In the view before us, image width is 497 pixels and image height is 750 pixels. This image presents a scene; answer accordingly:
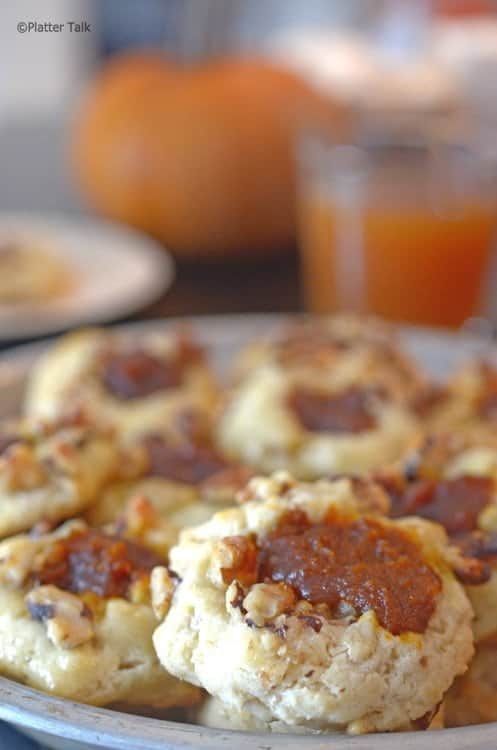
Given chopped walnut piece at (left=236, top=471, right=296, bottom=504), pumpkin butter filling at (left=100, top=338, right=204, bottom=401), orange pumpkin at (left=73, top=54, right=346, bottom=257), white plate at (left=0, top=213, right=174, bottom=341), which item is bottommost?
white plate at (left=0, top=213, right=174, bottom=341)

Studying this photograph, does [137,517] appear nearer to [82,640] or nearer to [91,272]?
[82,640]

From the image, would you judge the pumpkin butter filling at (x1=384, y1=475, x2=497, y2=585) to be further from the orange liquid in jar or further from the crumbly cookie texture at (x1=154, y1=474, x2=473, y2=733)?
the orange liquid in jar

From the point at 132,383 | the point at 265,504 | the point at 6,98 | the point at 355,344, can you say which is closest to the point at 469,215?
the point at 355,344

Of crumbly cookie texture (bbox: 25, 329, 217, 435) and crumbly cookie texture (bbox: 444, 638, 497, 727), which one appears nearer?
crumbly cookie texture (bbox: 444, 638, 497, 727)

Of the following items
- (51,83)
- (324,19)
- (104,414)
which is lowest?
(51,83)

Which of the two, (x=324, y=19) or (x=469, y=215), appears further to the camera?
(x=324, y=19)

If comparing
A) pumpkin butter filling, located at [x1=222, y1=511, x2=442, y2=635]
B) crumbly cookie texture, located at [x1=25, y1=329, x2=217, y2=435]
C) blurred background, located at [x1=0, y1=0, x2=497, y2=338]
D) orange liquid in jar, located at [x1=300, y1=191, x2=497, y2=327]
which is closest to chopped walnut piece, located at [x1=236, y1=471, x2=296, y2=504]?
pumpkin butter filling, located at [x1=222, y1=511, x2=442, y2=635]

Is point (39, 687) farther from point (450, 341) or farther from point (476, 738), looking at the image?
point (450, 341)

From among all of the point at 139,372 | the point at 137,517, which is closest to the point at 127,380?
the point at 139,372
